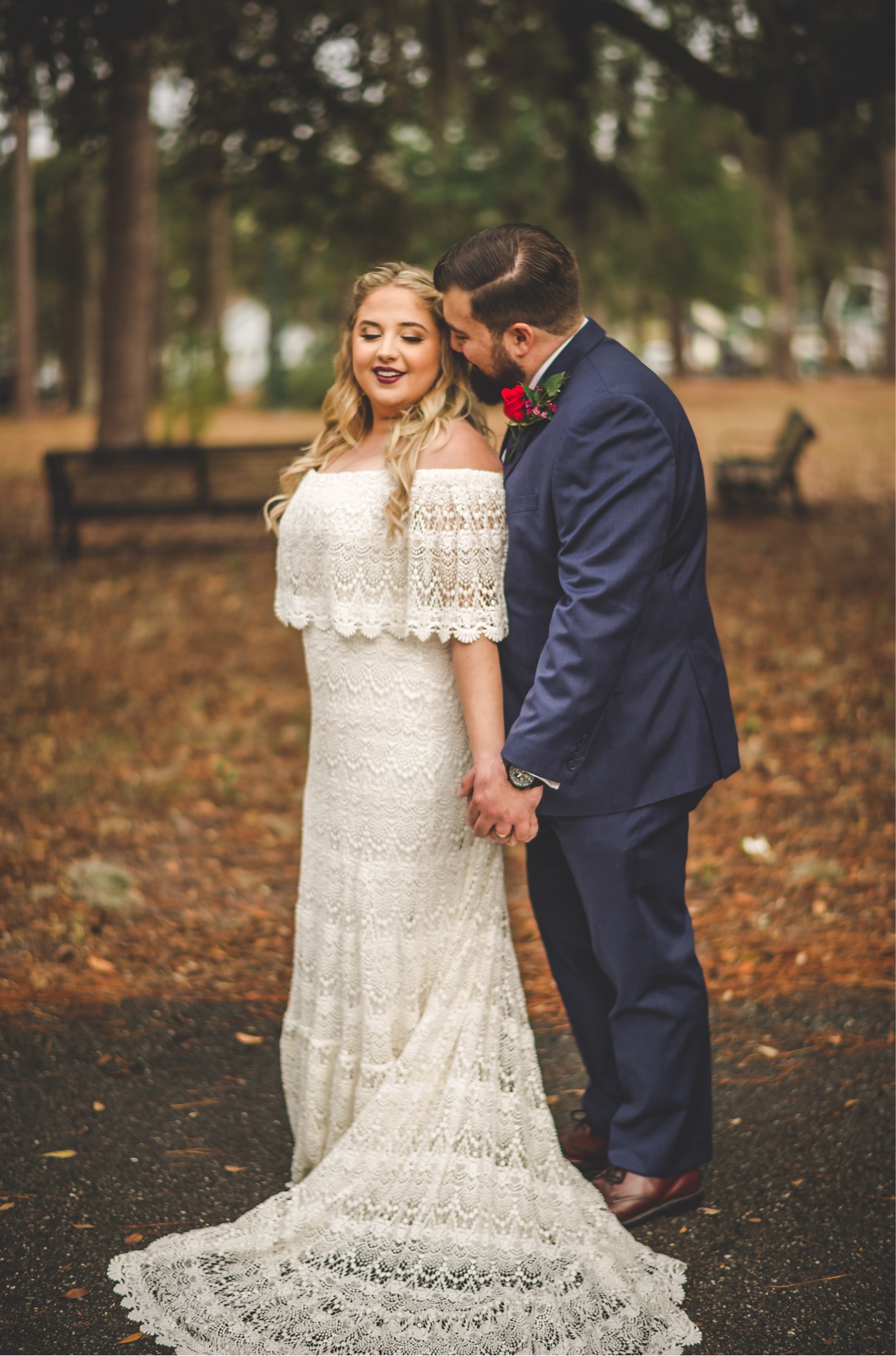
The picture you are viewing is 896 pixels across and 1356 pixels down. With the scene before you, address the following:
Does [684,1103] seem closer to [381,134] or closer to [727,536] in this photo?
[727,536]

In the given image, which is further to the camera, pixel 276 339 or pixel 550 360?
pixel 276 339

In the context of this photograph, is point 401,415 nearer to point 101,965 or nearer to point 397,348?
point 397,348

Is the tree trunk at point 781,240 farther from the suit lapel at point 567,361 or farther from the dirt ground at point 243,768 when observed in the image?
the suit lapel at point 567,361

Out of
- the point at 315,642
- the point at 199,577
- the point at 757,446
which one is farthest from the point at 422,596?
the point at 757,446

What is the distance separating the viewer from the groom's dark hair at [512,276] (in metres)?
2.64

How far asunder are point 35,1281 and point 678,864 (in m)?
1.70

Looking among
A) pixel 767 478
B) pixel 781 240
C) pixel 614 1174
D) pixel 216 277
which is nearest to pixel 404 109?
pixel 767 478

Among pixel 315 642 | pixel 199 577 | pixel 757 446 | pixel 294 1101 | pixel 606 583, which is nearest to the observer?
pixel 606 583

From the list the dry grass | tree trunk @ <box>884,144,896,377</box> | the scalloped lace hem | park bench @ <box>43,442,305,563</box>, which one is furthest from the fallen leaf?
tree trunk @ <box>884,144,896,377</box>

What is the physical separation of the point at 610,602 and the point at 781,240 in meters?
26.8

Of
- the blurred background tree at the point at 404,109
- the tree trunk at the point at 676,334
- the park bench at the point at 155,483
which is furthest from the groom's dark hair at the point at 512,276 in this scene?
the tree trunk at the point at 676,334

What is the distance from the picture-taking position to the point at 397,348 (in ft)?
9.16

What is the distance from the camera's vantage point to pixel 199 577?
32.3 ft

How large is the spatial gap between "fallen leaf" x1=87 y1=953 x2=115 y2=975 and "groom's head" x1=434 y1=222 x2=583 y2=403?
2.60m
